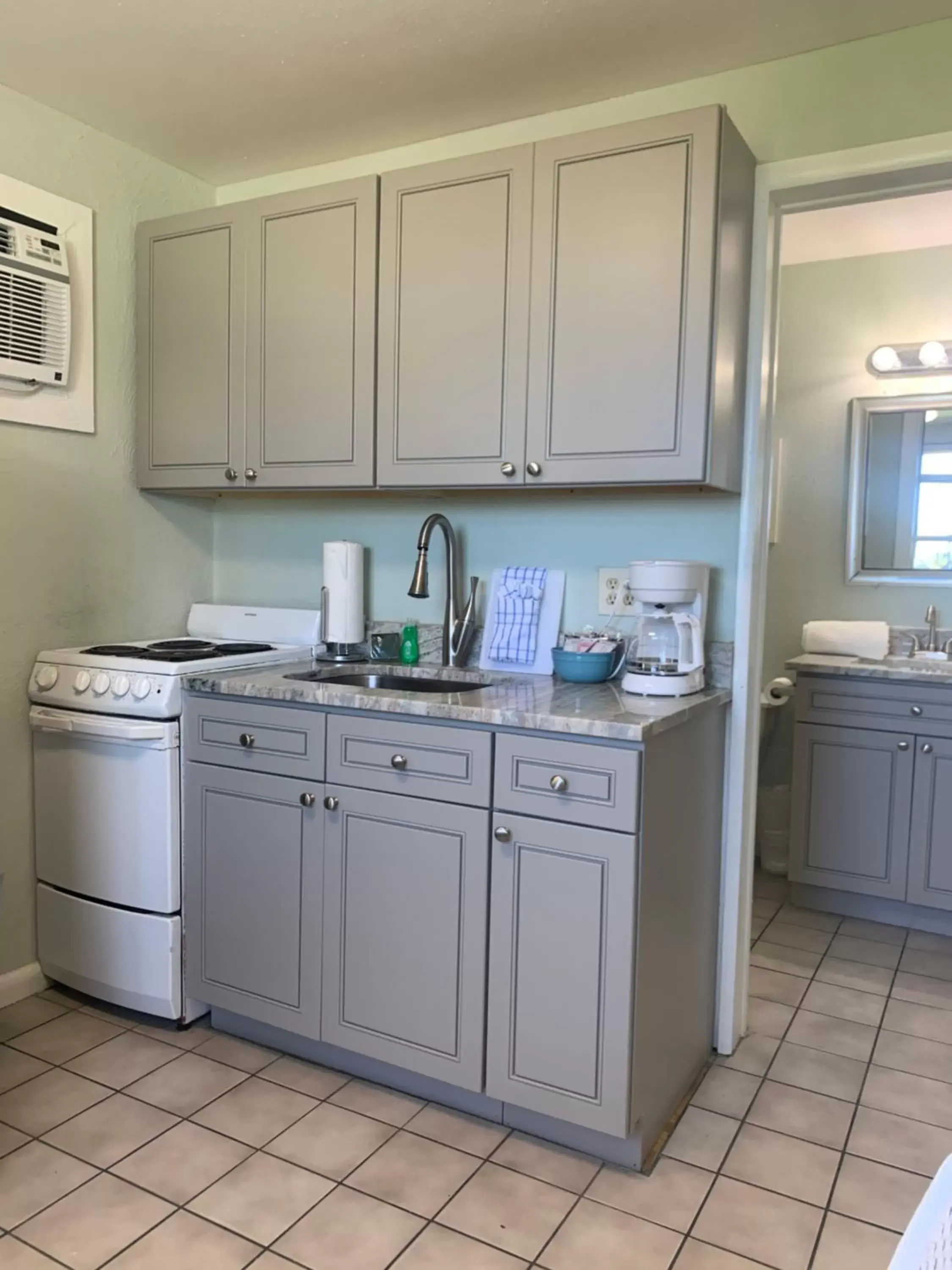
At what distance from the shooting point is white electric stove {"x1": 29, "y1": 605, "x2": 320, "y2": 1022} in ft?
7.60

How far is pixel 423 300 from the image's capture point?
7.55ft

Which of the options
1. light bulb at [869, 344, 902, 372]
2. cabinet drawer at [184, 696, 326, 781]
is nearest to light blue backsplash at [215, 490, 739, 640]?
cabinet drawer at [184, 696, 326, 781]

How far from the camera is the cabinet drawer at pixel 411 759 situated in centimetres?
192

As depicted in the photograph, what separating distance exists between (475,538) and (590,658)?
0.57 meters

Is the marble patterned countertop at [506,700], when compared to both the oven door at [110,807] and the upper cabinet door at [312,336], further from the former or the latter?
the upper cabinet door at [312,336]

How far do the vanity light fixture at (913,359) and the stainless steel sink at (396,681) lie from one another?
2262 millimetres

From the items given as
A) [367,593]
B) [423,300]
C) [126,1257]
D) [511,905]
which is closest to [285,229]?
[423,300]

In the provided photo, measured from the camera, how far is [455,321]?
2.26 meters

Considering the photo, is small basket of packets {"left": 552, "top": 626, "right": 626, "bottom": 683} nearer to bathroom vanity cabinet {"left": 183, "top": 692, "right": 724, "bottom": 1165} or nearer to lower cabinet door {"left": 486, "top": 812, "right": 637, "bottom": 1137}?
bathroom vanity cabinet {"left": 183, "top": 692, "right": 724, "bottom": 1165}

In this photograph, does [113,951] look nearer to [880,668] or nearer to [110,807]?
[110,807]

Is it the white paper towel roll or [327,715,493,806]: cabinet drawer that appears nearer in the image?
[327,715,493,806]: cabinet drawer

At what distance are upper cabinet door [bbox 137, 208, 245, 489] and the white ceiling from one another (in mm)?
1757

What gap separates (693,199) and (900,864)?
7.53ft

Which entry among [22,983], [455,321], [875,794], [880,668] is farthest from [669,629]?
[22,983]
